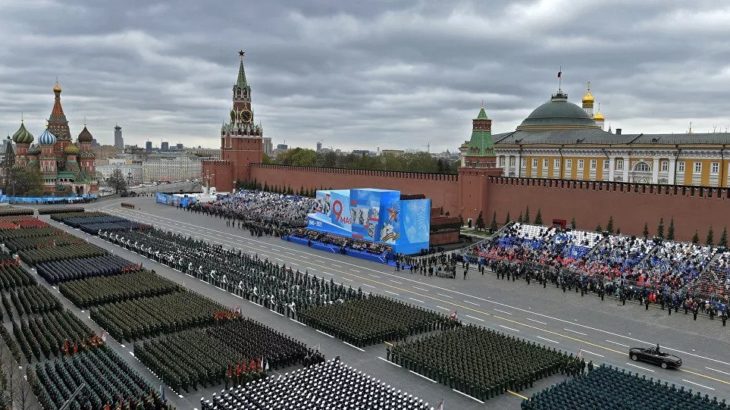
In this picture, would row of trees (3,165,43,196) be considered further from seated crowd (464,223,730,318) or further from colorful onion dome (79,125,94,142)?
seated crowd (464,223,730,318)

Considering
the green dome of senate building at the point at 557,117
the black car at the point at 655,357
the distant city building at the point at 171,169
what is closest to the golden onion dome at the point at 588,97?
the green dome of senate building at the point at 557,117

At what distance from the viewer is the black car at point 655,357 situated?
15.3 m

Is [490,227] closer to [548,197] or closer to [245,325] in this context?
[548,197]

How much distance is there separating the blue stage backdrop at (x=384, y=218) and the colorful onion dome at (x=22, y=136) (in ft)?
171

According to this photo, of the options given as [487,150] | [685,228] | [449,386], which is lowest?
[449,386]

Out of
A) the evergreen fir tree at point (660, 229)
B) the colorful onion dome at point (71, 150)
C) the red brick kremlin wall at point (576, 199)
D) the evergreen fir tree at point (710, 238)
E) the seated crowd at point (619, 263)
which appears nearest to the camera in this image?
the seated crowd at point (619, 263)

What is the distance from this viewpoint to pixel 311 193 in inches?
2159

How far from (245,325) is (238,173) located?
48394mm

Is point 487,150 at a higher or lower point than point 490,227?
higher

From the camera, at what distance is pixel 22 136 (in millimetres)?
67812

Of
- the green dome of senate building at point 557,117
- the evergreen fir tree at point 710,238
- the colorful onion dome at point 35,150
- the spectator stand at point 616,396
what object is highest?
the green dome of senate building at point 557,117

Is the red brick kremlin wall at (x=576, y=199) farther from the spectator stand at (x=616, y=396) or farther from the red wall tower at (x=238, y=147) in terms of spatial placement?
the red wall tower at (x=238, y=147)

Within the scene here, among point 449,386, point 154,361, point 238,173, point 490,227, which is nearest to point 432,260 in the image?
point 490,227

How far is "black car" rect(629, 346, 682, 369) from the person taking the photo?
50.3 ft
